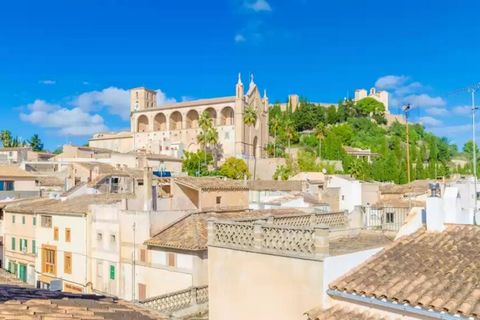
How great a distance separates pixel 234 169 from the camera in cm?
7769

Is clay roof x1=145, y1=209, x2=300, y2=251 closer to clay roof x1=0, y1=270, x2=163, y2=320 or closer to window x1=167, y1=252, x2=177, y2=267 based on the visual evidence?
window x1=167, y1=252, x2=177, y2=267

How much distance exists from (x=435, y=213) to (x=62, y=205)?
28.3 m

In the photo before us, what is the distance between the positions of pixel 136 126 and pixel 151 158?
36687mm

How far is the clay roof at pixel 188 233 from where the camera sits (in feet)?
70.5

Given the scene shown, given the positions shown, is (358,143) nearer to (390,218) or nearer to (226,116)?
(226,116)

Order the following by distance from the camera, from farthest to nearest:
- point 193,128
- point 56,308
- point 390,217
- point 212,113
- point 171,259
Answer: point 212,113, point 193,128, point 171,259, point 390,217, point 56,308

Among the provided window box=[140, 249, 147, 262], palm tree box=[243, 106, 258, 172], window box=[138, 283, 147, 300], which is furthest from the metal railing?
palm tree box=[243, 106, 258, 172]

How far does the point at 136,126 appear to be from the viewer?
361 feet

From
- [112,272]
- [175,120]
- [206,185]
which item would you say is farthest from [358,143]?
[112,272]

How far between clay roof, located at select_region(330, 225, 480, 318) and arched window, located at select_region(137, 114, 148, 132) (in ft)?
339

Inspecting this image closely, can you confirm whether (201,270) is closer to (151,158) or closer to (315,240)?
(315,240)

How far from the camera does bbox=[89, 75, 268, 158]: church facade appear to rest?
95.1m

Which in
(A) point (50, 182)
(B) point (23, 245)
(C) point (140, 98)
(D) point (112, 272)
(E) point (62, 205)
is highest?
(C) point (140, 98)

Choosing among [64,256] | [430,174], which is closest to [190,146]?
[430,174]
